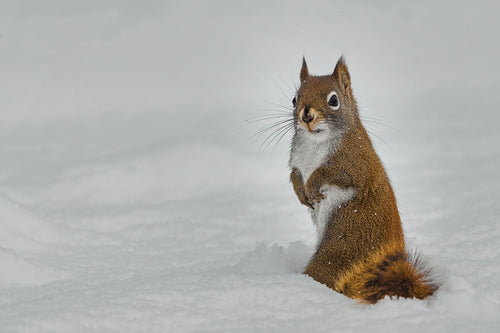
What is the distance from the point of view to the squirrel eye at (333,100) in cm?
328

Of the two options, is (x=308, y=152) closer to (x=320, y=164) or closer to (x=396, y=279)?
(x=320, y=164)

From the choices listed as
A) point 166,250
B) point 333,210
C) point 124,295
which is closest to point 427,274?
point 333,210

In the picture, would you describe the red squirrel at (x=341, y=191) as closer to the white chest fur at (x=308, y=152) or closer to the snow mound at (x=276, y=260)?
the white chest fur at (x=308, y=152)

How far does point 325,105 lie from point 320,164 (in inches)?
11.8

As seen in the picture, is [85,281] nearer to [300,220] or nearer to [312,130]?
[312,130]

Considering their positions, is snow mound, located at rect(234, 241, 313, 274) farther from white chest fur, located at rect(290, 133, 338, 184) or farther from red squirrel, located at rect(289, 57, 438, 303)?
white chest fur, located at rect(290, 133, 338, 184)

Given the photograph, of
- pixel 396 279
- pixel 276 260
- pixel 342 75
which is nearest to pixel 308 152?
pixel 342 75

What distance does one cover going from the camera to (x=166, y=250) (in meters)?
4.85

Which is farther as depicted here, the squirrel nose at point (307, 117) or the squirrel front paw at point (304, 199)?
the squirrel front paw at point (304, 199)

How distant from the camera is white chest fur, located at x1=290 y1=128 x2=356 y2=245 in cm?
319

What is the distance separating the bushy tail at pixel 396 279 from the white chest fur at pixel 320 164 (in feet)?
1.29

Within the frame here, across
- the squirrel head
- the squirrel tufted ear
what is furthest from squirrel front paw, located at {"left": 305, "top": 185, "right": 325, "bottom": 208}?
the squirrel tufted ear

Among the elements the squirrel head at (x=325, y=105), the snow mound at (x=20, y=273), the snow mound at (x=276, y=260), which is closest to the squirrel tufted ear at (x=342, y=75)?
the squirrel head at (x=325, y=105)

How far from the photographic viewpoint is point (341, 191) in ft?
10.5
